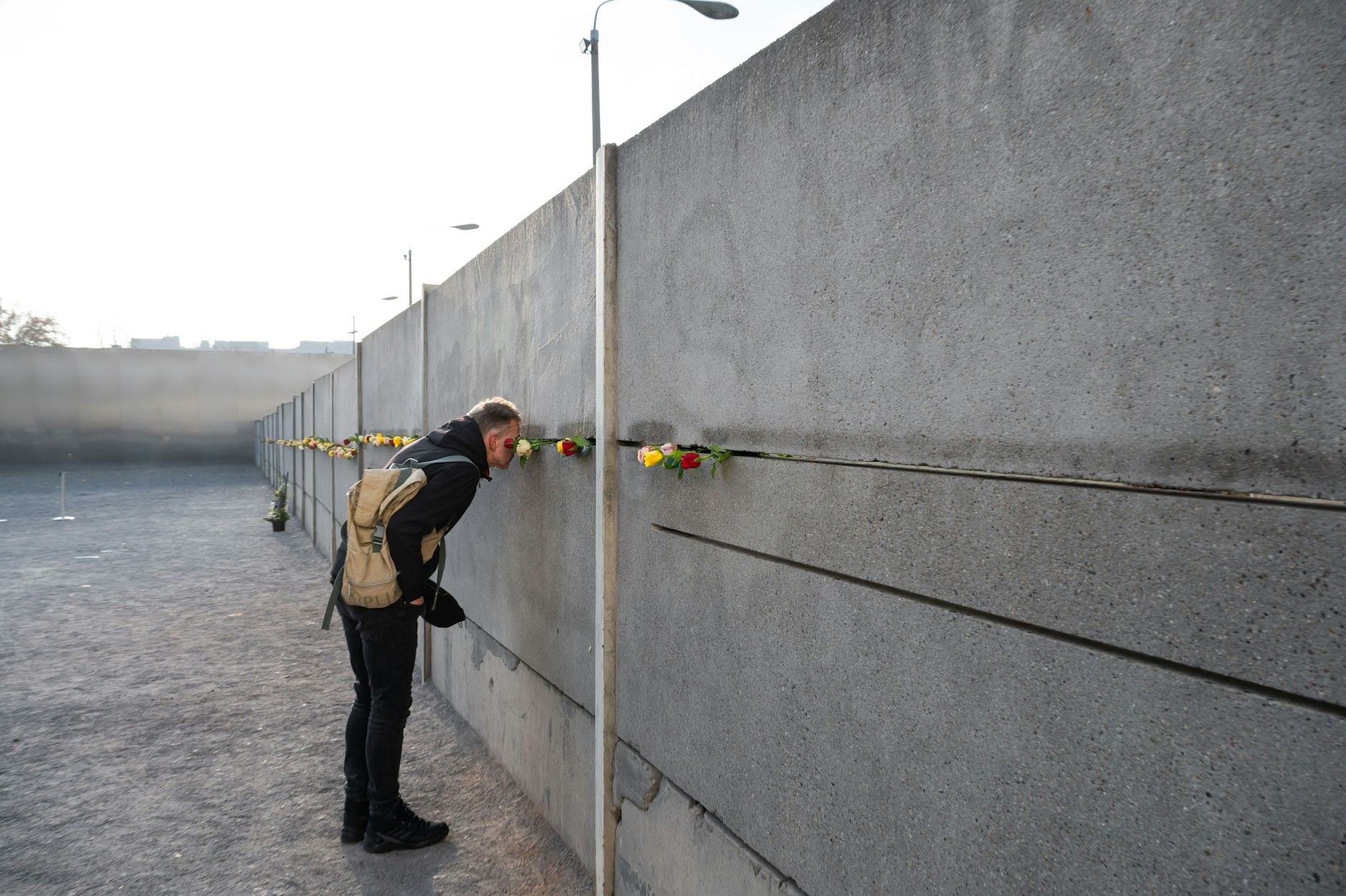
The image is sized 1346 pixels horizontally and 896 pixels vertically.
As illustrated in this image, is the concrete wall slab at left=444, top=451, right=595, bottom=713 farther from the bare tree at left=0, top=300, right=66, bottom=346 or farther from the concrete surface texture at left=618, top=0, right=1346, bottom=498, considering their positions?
the bare tree at left=0, top=300, right=66, bottom=346

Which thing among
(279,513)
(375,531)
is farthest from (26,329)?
(375,531)

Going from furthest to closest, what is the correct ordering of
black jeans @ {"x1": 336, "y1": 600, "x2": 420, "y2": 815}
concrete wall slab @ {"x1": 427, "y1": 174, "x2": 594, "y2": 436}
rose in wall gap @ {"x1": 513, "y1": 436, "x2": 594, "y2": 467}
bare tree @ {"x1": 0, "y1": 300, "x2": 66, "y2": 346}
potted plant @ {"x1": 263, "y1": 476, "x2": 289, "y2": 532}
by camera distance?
bare tree @ {"x1": 0, "y1": 300, "x2": 66, "y2": 346}, potted plant @ {"x1": 263, "y1": 476, "x2": 289, "y2": 532}, black jeans @ {"x1": 336, "y1": 600, "x2": 420, "y2": 815}, concrete wall slab @ {"x1": 427, "y1": 174, "x2": 594, "y2": 436}, rose in wall gap @ {"x1": 513, "y1": 436, "x2": 594, "y2": 467}

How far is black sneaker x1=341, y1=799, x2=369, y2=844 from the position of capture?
4066 millimetres

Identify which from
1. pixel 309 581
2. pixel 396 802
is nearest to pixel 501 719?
pixel 396 802

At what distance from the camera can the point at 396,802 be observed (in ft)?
13.3

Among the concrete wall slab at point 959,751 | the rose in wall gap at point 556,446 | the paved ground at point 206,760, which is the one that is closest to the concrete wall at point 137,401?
the paved ground at point 206,760

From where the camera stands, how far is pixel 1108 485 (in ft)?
5.12

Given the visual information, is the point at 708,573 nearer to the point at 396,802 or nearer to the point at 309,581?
the point at 396,802

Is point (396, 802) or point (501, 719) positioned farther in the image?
point (501, 719)

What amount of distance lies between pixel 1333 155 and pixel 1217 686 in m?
0.82

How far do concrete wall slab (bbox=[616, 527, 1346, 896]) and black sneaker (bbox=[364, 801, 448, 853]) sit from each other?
5.45 ft

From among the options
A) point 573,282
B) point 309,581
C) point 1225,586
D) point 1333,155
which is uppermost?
point 573,282

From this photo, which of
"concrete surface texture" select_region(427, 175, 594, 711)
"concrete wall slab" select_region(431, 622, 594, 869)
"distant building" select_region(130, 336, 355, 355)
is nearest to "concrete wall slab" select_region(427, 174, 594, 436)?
"concrete surface texture" select_region(427, 175, 594, 711)

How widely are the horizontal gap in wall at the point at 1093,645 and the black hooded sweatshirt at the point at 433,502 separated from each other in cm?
192
